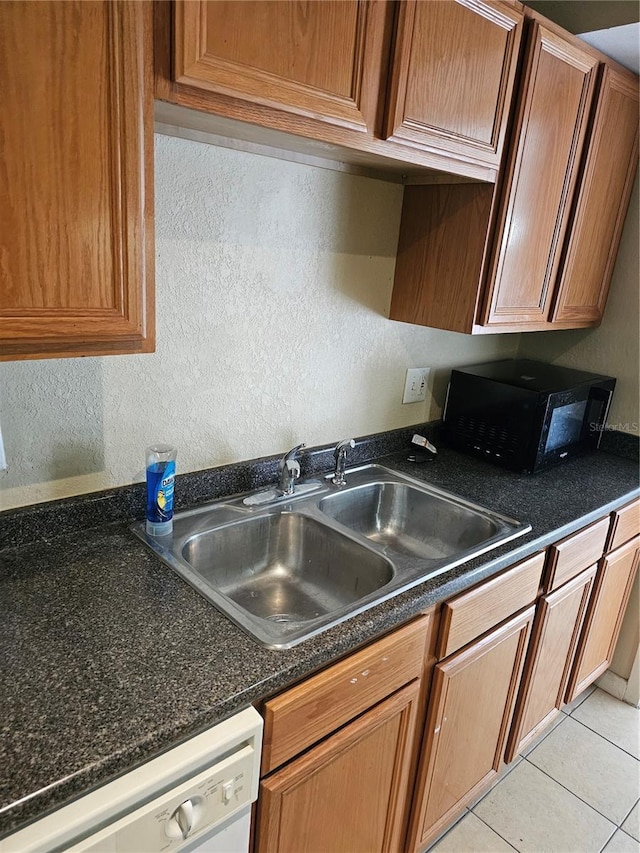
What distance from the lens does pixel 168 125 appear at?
120 cm

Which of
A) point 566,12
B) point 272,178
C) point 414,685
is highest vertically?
point 566,12

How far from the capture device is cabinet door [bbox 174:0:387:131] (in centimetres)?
90

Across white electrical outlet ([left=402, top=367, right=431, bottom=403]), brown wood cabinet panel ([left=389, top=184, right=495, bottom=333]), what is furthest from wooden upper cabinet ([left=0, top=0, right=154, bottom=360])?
white electrical outlet ([left=402, top=367, right=431, bottom=403])

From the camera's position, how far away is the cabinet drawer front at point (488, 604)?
4.25 ft

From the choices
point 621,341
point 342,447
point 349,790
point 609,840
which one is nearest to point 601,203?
point 621,341

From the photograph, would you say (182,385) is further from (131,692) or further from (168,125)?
(131,692)

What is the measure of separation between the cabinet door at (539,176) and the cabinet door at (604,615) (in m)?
0.84

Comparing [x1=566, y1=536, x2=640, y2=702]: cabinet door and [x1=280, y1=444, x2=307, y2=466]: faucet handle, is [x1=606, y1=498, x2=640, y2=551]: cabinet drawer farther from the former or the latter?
[x1=280, y1=444, x2=307, y2=466]: faucet handle

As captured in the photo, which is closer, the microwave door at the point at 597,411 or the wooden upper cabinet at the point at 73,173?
the wooden upper cabinet at the point at 73,173

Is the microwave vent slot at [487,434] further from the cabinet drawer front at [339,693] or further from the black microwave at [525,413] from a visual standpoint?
the cabinet drawer front at [339,693]

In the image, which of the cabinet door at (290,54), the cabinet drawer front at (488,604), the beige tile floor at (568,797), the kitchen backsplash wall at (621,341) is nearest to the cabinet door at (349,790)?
the cabinet drawer front at (488,604)

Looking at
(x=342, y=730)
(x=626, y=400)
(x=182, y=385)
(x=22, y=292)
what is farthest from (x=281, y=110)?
(x=626, y=400)

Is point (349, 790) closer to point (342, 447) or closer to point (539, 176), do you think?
point (342, 447)

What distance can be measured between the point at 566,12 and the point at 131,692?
6.61ft
